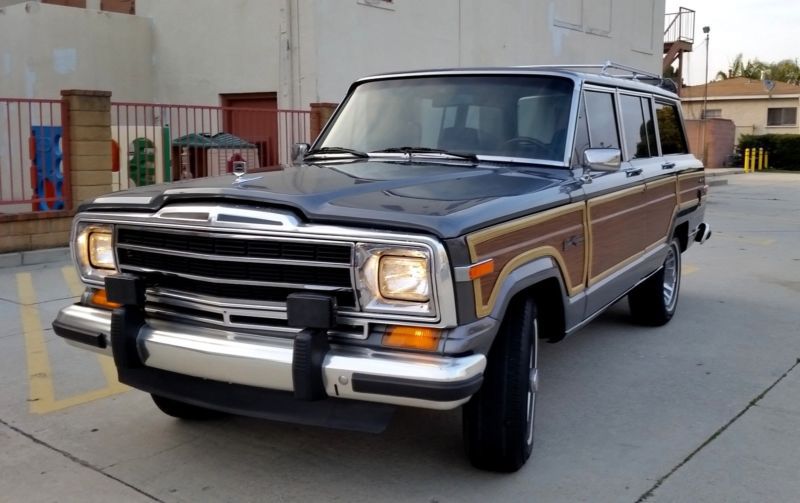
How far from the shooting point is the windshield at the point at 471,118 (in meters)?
4.77

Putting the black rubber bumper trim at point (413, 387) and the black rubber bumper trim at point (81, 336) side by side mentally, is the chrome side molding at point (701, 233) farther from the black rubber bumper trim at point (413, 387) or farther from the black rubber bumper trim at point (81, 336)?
the black rubber bumper trim at point (81, 336)

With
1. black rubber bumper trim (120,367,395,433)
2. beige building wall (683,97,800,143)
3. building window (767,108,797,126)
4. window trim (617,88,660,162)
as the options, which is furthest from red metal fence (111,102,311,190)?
building window (767,108,797,126)

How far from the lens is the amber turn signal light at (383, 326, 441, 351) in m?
3.27

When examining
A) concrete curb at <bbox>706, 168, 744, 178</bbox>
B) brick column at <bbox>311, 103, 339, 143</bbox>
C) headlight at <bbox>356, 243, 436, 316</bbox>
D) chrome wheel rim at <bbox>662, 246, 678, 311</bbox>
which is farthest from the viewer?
concrete curb at <bbox>706, 168, 744, 178</bbox>

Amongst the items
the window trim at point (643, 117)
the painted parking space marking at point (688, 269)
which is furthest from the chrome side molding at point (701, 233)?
the painted parking space marking at point (688, 269)

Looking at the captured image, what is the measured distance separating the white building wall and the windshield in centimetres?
1001

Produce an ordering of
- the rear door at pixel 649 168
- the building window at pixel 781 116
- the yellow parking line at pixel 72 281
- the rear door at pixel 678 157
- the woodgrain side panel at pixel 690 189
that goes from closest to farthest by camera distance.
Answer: the rear door at pixel 649 168 < the rear door at pixel 678 157 < the woodgrain side panel at pixel 690 189 < the yellow parking line at pixel 72 281 < the building window at pixel 781 116

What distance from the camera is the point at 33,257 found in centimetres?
968

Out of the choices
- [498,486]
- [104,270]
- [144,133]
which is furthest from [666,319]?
[144,133]

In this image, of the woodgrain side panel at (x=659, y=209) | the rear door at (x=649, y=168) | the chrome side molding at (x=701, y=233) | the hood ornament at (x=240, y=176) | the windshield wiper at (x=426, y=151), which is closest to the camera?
the hood ornament at (x=240, y=176)

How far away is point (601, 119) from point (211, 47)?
11.8m

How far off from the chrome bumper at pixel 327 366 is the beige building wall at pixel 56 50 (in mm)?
13120

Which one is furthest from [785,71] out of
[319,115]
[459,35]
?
[319,115]

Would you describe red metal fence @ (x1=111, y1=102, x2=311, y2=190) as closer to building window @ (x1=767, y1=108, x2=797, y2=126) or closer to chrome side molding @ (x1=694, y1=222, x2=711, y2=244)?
chrome side molding @ (x1=694, y1=222, x2=711, y2=244)
